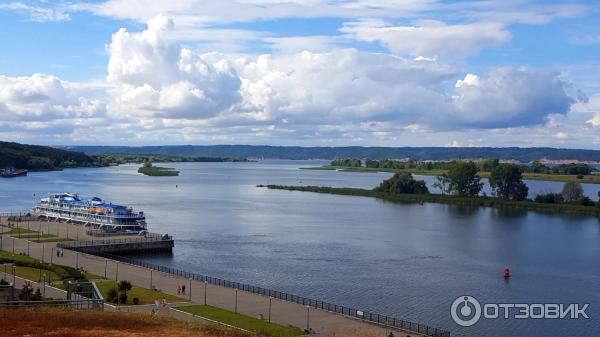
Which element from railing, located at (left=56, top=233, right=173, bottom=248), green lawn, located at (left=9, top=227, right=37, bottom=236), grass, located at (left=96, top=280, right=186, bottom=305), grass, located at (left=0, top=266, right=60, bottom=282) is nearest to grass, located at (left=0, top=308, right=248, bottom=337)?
grass, located at (left=96, top=280, right=186, bottom=305)

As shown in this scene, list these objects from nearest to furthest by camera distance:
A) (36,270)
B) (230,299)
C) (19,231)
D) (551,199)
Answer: (230,299), (36,270), (19,231), (551,199)

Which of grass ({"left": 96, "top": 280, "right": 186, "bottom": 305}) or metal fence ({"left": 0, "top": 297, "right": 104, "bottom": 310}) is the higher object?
metal fence ({"left": 0, "top": 297, "right": 104, "bottom": 310})

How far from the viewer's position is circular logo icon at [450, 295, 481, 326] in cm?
3575

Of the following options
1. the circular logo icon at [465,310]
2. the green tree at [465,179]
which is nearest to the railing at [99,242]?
the circular logo icon at [465,310]

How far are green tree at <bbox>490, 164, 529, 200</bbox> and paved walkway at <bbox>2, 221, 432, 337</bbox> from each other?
260 feet

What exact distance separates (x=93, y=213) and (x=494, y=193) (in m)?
77.5

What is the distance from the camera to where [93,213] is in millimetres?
71000

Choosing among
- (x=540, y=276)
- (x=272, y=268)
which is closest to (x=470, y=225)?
(x=540, y=276)

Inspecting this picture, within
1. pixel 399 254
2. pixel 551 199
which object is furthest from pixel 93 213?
pixel 551 199

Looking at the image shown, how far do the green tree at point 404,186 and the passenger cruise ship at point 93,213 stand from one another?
2616 inches

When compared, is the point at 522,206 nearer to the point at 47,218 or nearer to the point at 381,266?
the point at 381,266

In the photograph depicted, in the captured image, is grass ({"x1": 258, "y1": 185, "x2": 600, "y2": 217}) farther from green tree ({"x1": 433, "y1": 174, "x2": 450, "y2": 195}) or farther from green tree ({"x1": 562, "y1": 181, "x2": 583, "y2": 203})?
green tree ({"x1": 433, "y1": 174, "x2": 450, "y2": 195})

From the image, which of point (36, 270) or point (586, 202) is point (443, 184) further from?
point (36, 270)

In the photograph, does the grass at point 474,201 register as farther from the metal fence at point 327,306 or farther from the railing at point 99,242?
the metal fence at point 327,306
